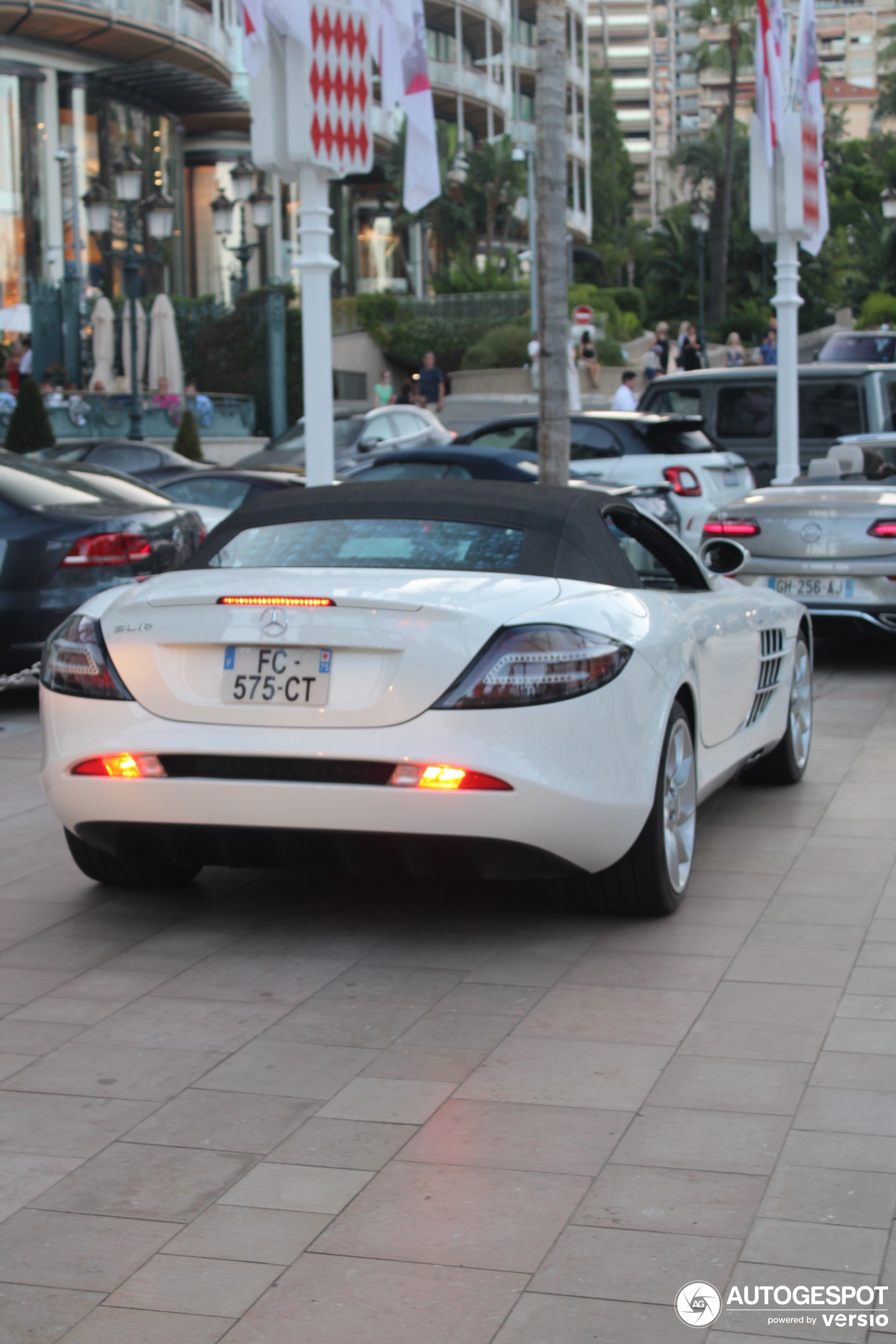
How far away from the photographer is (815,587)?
36.0 ft

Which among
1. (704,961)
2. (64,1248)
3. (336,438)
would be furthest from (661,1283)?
(336,438)

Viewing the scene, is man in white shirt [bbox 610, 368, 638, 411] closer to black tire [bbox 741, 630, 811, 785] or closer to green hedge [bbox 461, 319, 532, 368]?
black tire [bbox 741, 630, 811, 785]

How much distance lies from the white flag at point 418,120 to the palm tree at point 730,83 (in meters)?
56.5

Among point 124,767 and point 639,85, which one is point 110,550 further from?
point 639,85

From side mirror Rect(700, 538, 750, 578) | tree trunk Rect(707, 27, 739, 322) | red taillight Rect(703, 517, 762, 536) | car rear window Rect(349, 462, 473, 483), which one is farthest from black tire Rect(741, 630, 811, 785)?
tree trunk Rect(707, 27, 739, 322)

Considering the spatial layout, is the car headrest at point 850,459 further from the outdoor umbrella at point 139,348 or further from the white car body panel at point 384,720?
the outdoor umbrella at point 139,348

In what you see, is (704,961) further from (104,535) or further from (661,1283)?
(104,535)

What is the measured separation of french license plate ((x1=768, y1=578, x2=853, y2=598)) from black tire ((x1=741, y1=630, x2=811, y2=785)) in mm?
3188

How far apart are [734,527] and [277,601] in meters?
6.71

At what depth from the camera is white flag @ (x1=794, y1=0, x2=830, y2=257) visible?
17.2 metres

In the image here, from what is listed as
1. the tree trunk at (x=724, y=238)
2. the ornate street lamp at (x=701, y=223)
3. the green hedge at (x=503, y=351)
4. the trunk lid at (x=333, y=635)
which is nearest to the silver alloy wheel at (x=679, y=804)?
the trunk lid at (x=333, y=635)

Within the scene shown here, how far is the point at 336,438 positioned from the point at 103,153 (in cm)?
2034

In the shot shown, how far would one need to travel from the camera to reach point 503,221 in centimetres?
6028

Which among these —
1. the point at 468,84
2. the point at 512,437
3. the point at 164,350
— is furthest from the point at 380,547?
the point at 468,84
